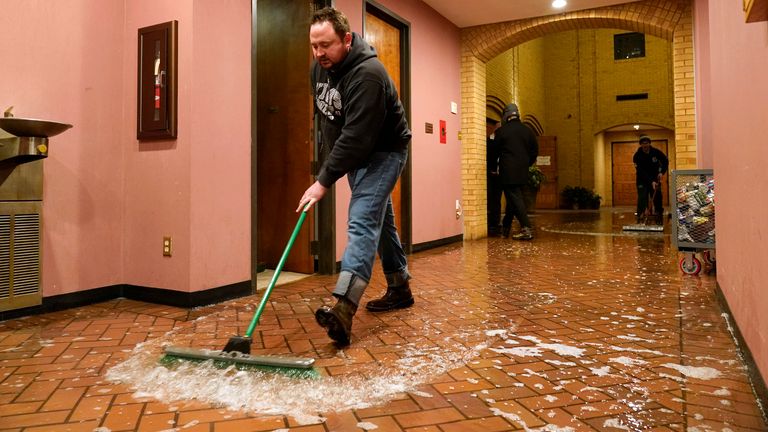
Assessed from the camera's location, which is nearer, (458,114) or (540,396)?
(540,396)

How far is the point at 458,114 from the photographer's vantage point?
24.4 feet

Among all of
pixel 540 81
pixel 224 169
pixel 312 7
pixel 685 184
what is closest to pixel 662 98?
pixel 540 81

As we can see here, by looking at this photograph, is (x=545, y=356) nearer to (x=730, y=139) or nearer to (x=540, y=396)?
(x=540, y=396)

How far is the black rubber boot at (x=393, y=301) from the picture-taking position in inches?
122

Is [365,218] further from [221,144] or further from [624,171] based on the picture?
[624,171]

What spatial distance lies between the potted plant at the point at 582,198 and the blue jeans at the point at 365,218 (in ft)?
49.0

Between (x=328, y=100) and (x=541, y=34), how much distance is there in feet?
19.4

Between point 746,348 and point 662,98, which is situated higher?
point 662,98

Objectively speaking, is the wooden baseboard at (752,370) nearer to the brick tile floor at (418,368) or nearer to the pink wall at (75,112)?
the brick tile floor at (418,368)

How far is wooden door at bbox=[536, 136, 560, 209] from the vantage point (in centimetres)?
1423

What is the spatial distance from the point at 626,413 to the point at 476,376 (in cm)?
54

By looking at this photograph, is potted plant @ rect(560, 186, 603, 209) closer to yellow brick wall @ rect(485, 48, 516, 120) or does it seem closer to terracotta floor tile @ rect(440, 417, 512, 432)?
yellow brick wall @ rect(485, 48, 516, 120)

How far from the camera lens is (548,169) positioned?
48.0 feet

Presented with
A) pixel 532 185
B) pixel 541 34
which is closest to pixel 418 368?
pixel 541 34
